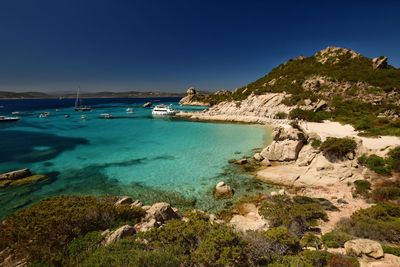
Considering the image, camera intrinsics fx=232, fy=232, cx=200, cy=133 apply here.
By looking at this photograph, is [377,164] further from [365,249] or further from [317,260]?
[317,260]

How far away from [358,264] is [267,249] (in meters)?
2.93

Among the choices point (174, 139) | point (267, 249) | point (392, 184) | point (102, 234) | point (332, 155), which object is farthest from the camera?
point (174, 139)

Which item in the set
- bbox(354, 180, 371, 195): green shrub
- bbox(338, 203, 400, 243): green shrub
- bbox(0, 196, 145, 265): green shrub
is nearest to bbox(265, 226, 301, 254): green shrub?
bbox(338, 203, 400, 243): green shrub

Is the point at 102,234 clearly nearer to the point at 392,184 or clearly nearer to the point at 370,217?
the point at 370,217

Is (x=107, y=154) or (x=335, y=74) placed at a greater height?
(x=335, y=74)

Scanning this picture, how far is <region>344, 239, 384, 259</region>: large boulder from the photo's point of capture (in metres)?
8.62

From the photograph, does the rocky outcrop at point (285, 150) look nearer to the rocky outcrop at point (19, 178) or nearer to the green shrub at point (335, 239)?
the green shrub at point (335, 239)

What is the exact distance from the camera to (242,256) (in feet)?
26.0

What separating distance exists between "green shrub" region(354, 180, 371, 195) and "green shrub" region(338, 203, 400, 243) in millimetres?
3722

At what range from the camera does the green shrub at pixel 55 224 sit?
8.55m

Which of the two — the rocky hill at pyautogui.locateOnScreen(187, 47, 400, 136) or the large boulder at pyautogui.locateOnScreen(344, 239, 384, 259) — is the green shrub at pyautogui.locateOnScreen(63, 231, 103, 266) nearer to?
the large boulder at pyautogui.locateOnScreen(344, 239, 384, 259)

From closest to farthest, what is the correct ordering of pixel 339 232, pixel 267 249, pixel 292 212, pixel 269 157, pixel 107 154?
pixel 267 249
pixel 339 232
pixel 292 212
pixel 269 157
pixel 107 154

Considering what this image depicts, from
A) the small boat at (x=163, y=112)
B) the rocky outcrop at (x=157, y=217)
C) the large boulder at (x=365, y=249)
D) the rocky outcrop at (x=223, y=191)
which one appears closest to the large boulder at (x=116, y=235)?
the rocky outcrop at (x=157, y=217)

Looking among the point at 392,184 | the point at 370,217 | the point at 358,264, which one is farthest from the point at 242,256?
the point at 392,184
